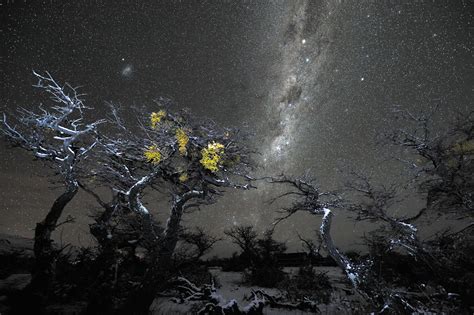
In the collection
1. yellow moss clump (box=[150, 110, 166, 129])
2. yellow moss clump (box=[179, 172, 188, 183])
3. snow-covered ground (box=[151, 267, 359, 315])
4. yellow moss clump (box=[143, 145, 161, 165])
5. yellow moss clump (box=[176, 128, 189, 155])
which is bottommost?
snow-covered ground (box=[151, 267, 359, 315])

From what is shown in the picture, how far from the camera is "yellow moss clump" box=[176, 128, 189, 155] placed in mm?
10547

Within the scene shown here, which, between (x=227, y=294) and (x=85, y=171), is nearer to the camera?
(x=85, y=171)

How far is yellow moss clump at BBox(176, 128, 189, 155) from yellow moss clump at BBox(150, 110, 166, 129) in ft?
3.37

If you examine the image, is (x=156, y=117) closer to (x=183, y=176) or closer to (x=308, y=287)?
(x=183, y=176)

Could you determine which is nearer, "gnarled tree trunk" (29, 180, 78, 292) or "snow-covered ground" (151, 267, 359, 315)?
"gnarled tree trunk" (29, 180, 78, 292)

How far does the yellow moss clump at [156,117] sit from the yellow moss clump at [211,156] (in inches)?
93.5

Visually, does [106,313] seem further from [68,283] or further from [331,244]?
[331,244]

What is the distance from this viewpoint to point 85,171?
12484 millimetres

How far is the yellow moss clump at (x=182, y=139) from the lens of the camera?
10.5m

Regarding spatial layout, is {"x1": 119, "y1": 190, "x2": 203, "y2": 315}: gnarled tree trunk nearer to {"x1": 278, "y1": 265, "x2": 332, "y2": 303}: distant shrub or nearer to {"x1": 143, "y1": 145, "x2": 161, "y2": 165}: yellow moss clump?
{"x1": 143, "y1": 145, "x2": 161, "y2": 165}: yellow moss clump

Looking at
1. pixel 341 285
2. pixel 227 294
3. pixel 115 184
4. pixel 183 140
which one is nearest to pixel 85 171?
pixel 115 184

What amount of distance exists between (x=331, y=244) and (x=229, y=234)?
54.0 feet

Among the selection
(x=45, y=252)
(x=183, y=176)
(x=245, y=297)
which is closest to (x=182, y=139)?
(x=183, y=176)

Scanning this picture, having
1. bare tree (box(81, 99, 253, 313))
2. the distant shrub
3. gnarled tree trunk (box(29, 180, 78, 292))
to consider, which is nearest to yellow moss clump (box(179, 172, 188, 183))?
bare tree (box(81, 99, 253, 313))
